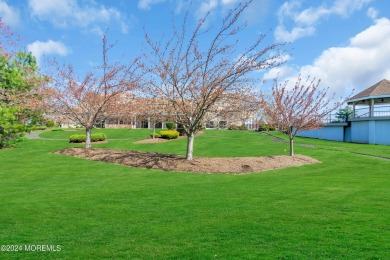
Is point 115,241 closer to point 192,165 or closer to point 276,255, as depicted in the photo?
point 276,255

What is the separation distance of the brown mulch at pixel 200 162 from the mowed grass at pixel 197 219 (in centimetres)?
356

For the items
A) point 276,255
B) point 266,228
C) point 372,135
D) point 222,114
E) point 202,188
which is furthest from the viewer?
point 372,135

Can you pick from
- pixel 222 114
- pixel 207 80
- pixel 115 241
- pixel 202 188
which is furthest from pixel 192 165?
pixel 115 241

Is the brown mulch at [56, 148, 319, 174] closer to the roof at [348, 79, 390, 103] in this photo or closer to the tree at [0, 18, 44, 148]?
the tree at [0, 18, 44, 148]

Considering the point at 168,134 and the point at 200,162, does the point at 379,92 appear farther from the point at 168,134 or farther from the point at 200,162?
the point at 200,162

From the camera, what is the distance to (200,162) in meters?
16.7

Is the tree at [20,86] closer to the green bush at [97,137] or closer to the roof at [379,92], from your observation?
the green bush at [97,137]

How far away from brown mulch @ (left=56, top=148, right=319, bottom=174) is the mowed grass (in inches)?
140

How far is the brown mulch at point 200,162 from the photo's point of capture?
623 inches

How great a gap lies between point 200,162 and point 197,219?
10090mm

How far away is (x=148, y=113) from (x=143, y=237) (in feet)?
41.9

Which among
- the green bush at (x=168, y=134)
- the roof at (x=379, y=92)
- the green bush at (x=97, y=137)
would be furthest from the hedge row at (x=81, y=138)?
the roof at (x=379, y=92)

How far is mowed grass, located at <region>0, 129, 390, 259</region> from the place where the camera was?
16.1 feet

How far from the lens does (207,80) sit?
1673cm
